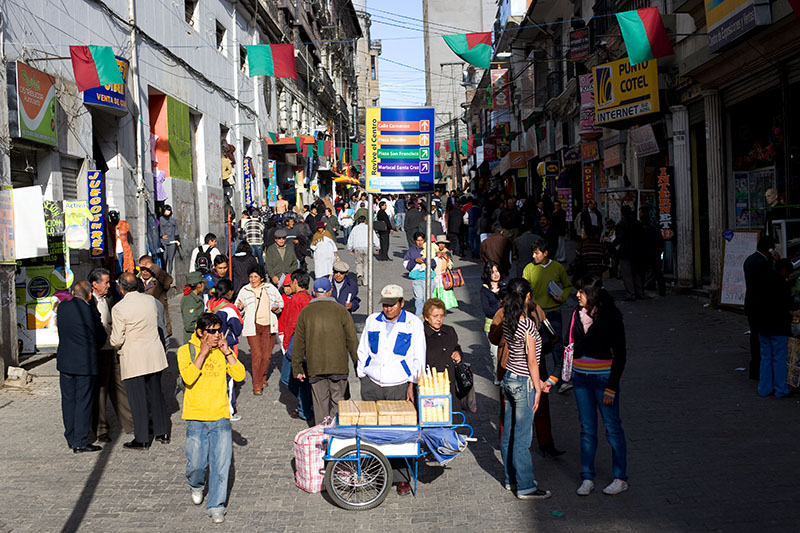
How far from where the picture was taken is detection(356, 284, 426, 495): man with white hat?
688 cm

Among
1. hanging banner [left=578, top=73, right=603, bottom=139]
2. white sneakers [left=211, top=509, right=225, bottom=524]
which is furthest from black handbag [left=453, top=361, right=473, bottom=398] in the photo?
hanging banner [left=578, top=73, right=603, bottom=139]

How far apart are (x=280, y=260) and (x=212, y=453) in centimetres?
724

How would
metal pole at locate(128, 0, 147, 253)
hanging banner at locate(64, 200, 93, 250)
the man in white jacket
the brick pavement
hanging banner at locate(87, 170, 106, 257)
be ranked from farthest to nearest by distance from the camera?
1. the man in white jacket
2. metal pole at locate(128, 0, 147, 253)
3. hanging banner at locate(87, 170, 106, 257)
4. hanging banner at locate(64, 200, 93, 250)
5. the brick pavement

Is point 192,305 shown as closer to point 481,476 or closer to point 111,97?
point 481,476

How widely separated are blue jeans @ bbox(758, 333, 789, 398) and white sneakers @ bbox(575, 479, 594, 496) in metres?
3.45

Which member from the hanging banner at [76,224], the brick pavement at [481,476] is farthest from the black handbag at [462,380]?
the hanging banner at [76,224]

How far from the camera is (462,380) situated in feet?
23.3

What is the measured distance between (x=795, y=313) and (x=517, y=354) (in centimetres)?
448

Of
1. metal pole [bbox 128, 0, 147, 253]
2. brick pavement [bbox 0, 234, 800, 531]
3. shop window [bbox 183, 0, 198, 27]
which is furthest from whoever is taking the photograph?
shop window [bbox 183, 0, 198, 27]

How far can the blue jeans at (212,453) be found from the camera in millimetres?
6066

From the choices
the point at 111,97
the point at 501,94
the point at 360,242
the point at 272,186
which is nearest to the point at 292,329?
the point at 111,97

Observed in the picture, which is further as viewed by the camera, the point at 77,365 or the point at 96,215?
the point at 96,215

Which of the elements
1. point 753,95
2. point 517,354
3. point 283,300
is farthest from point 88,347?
point 753,95

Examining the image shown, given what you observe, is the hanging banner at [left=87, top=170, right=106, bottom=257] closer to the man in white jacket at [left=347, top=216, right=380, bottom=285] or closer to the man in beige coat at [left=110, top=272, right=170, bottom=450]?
the man in beige coat at [left=110, top=272, right=170, bottom=450]
